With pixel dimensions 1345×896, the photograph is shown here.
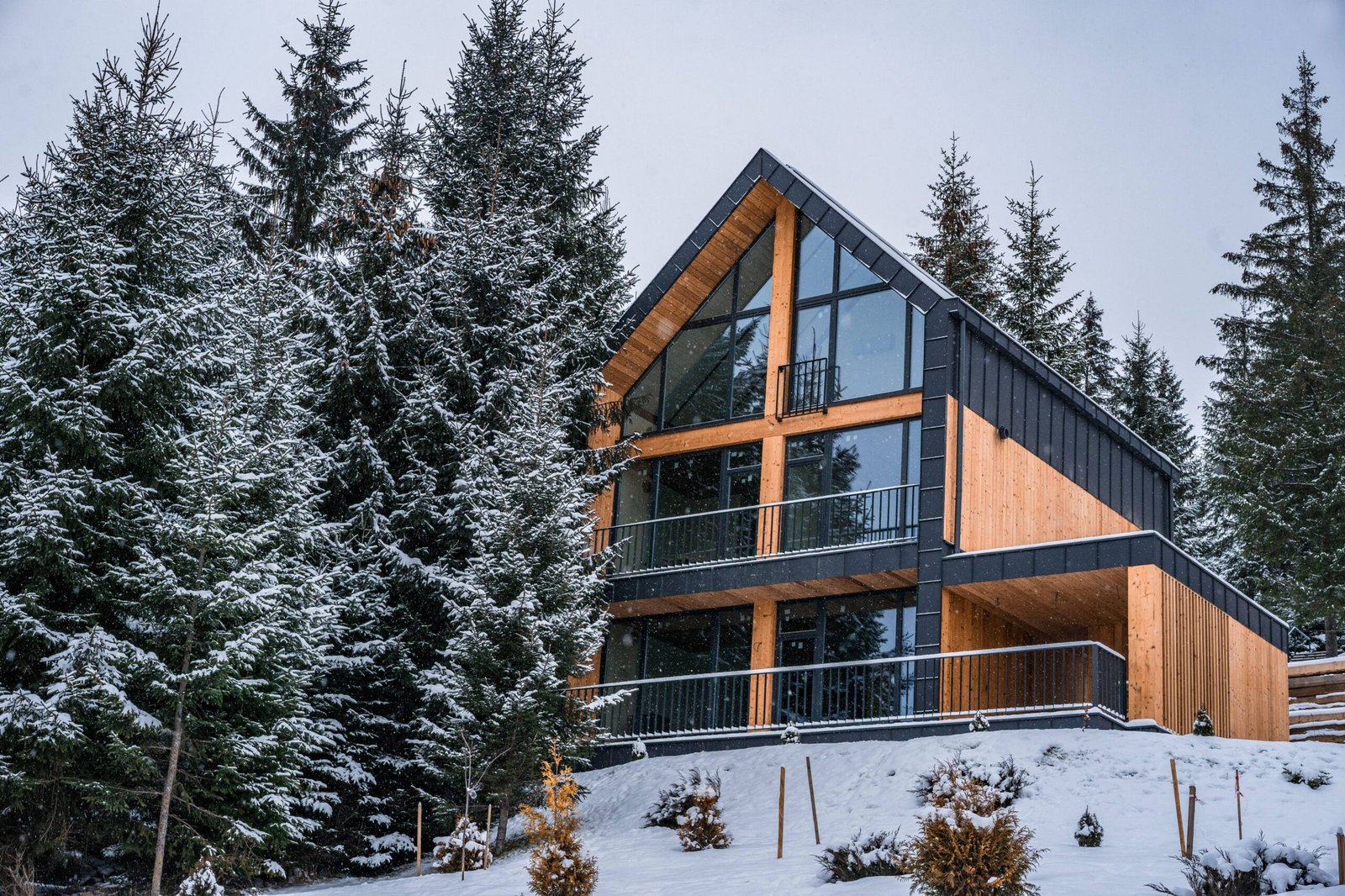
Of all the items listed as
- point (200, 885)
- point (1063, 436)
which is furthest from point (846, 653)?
point (200, 885)

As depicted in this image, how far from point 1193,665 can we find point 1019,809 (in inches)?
190

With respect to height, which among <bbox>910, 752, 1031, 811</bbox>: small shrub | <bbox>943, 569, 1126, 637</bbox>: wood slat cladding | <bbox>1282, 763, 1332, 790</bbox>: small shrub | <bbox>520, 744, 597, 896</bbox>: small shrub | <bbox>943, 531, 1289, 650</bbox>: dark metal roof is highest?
<bbox>943, 531, 1289, 650</bbox>: dark metal roof

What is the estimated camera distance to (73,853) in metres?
14.6

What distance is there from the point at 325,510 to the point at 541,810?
5.55 metres

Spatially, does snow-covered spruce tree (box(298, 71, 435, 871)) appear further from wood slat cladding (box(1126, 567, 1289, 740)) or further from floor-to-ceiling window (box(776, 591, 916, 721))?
wood slat cladding (box(1126, 567, 1289, 740))

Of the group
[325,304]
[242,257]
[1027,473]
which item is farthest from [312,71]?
[1027,473]

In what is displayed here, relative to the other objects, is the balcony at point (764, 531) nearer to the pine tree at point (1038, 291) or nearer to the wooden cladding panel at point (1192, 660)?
the wooden cladding panel at point (1192, 660)

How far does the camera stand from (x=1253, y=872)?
→ 10.4 meters

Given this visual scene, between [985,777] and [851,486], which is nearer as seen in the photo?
[985,777]

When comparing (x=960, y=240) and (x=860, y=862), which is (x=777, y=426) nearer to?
(x=860, y=862)

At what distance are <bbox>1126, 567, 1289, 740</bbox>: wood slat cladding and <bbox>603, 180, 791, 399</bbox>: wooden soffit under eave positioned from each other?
30.6 feet

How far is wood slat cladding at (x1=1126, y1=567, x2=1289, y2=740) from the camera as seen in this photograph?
55.5ft

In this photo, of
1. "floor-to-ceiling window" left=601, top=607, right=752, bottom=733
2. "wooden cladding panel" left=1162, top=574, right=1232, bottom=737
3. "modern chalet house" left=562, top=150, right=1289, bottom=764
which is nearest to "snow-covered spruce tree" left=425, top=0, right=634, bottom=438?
"modern chalet house" left=562, top=150, right=1289, bottom=764

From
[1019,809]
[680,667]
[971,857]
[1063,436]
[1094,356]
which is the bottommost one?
[971,857]
